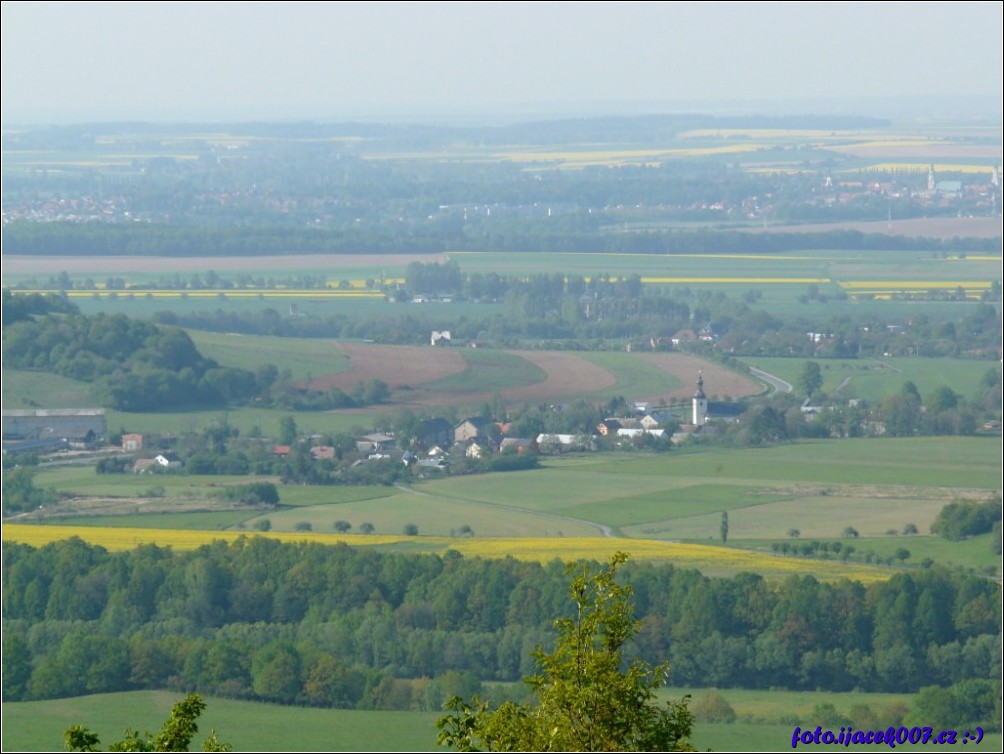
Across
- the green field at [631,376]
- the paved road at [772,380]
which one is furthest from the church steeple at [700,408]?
the paved road at [772,380]

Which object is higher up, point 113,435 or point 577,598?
point 577,598

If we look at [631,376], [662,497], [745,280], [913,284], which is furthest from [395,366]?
[913,284]

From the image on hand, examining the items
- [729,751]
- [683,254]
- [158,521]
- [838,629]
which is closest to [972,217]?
[683,254]

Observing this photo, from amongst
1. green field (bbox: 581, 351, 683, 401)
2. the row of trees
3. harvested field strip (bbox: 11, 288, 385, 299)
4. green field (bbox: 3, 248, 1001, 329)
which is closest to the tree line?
green field (bbox: 3, 248, 1001, 329)

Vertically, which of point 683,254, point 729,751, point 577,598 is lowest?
point 683,254

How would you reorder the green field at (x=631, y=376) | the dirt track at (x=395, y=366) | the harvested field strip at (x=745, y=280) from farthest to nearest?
the harvested field strip at (x=745, y=280)
the dirt track at (x=395, y=366)
the green field at (x=631, y=376)

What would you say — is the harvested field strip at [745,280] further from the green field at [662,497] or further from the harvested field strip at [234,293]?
the green field at [662,497]

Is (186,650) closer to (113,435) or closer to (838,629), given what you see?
(838,629)

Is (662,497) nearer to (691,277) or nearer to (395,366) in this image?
(395,366)
